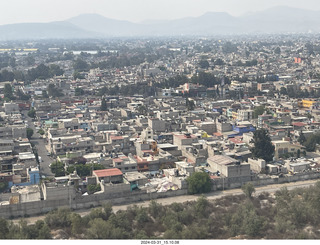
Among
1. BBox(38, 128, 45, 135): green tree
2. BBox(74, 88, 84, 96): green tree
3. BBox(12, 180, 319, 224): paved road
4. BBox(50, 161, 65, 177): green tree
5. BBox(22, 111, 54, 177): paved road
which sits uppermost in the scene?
BBox(74, 88, 84, 96): green tree

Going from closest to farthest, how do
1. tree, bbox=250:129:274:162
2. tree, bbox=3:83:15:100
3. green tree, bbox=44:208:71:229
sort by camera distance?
green tree, bbox=44:208:71:229 → tree, bbox=250:129:274:162 → tree, bbox=3:83:15:100

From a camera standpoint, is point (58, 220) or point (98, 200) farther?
point (98, 200)

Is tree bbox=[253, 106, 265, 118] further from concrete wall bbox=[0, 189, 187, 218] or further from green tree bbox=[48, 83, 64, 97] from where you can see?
green tree bbox=[48, 83, 64, 97]

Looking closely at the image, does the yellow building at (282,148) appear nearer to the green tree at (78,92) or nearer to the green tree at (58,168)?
the green tree at (58,168)

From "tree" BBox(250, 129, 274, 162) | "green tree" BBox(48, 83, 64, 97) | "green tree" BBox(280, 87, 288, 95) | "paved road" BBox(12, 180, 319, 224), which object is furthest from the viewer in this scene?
"green tree" BBox(48, 83, 64, 97)

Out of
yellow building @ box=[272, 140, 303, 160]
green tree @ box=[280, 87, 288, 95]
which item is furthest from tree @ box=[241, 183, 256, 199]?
green tree @ box=[280, 87, 288, 95]

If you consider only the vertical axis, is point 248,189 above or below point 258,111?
below

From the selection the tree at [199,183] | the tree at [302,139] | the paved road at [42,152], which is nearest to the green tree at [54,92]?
the paved road at [42,152]

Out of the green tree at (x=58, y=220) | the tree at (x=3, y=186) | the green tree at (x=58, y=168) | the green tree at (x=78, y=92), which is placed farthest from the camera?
the green tree at (x=78, y=92)

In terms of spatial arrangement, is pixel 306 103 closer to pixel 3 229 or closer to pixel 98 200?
pixel 98 200

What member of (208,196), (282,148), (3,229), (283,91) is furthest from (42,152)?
(283,91)
